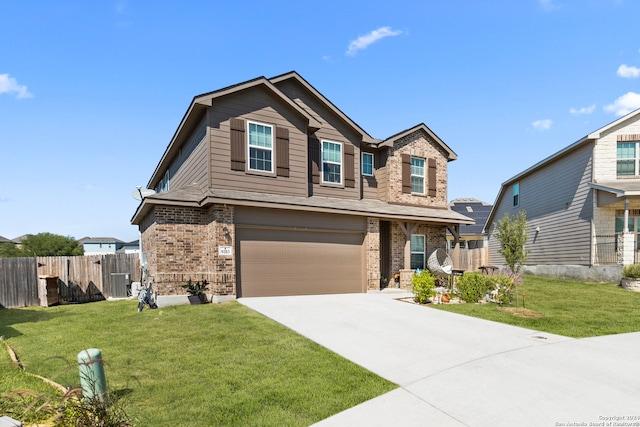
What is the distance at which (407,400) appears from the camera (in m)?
4.14

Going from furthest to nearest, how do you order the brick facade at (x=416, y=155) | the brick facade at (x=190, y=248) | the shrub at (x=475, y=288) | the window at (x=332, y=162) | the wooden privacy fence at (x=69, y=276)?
the brick facade at (x=416, y=155) → the window at (x=332, y=162) → the wooden privacy fence at (x=69, y=276) → the shrub at (x=475, y=288) → the brick facade at (x=190, y=248)

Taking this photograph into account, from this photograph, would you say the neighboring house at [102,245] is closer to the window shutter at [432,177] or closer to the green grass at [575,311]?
the window shutter at [432,177]

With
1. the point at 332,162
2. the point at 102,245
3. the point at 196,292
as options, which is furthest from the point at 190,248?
the point at 102,245

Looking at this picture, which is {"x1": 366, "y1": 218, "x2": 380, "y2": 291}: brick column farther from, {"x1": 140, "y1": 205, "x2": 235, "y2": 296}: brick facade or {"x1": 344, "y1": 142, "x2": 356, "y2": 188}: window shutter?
{"x1": 140, "y1": 205, "x2": 235, "y2": 296}: brick facade

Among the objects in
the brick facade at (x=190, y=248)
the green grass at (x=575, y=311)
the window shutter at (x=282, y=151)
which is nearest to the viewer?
the green grass at (x=575, y=311)

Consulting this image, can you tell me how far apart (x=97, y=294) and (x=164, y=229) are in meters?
6.00

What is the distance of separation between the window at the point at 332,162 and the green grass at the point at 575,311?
670cm

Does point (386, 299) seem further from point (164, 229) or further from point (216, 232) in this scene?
point (164, 229)

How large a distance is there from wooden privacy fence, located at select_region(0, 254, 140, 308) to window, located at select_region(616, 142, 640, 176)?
23855mm

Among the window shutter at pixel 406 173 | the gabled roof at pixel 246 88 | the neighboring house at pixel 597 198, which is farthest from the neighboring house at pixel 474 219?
the gabled roof at pixel 246 88

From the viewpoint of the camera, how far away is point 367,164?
1638 cm

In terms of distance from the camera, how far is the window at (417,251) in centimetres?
1619

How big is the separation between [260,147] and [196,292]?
5568 millimetres

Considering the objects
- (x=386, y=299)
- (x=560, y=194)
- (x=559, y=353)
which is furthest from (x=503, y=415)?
(x=560, y=194)
